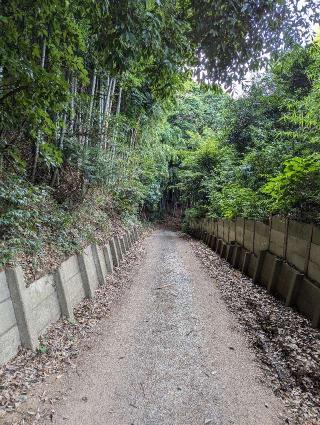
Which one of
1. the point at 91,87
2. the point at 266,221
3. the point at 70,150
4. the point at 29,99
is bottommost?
the point at 266,221

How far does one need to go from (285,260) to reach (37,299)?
374 cm

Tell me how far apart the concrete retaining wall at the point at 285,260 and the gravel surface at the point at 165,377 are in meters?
0.95

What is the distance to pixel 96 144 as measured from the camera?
7461mm

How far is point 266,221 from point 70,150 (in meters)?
4.30

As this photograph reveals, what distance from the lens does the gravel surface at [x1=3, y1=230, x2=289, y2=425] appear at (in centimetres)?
240

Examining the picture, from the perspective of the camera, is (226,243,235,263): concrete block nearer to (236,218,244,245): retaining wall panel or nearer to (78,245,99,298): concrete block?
(236,218,244,245): retaining wall panel

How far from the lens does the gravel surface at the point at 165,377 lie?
240 cm

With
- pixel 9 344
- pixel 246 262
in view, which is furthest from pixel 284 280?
pixel 9 344

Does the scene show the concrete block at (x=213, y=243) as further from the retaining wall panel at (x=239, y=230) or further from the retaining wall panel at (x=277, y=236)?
the retaining wall panel at (x=277, y=236)

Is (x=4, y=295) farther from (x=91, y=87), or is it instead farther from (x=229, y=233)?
(x=229, y=233)

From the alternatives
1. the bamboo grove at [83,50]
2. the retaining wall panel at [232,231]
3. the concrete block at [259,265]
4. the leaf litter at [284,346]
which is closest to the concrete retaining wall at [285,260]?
the concrete block at [259,265]

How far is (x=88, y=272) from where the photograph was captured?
17.0ft

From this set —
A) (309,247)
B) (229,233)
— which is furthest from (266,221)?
(229,233)

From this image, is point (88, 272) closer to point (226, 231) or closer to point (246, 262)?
point (246, 262)
